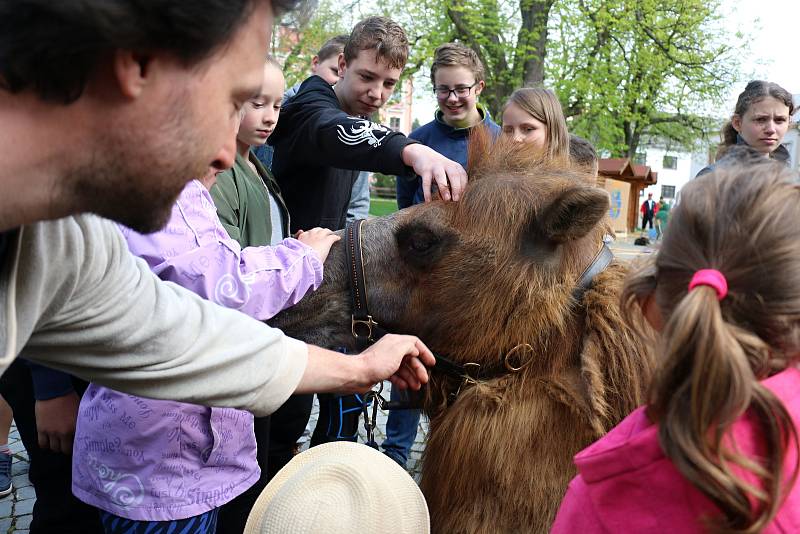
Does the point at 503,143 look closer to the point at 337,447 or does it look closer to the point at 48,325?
the point at 337,447

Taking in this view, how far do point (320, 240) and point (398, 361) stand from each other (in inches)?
27.6

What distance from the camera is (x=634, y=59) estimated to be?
2464 cm

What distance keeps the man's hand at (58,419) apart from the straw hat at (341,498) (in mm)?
966

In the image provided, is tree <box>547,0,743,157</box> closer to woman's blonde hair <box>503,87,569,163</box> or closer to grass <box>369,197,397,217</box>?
grass <box>369,197,397,217</box>

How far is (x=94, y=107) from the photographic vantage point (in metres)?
1.16

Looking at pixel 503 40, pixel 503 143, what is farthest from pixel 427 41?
pixel 503 143

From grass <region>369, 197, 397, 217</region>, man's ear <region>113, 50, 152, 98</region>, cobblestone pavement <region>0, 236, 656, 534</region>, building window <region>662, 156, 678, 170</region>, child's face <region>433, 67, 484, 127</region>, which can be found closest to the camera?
man's ear <region>113, 50, 152, 98</region>

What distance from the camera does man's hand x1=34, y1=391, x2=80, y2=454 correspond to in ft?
7.98

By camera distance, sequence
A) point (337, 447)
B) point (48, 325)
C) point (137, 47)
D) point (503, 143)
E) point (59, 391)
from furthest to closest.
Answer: point (503, 143), point (59, 391), point (337, 447), point (48, 325), point (137, 47)

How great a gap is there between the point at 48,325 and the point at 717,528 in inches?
57.7

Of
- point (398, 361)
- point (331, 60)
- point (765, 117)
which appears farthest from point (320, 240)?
point (765, 117)

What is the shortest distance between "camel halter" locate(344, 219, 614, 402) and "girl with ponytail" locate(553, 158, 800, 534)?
100 cm

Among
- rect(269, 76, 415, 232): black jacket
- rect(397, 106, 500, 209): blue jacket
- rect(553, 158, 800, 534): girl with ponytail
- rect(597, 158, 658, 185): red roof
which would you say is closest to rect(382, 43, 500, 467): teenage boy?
rect(397, 106, 500, 209): blue jacket

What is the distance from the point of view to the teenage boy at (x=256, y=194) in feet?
8.93
